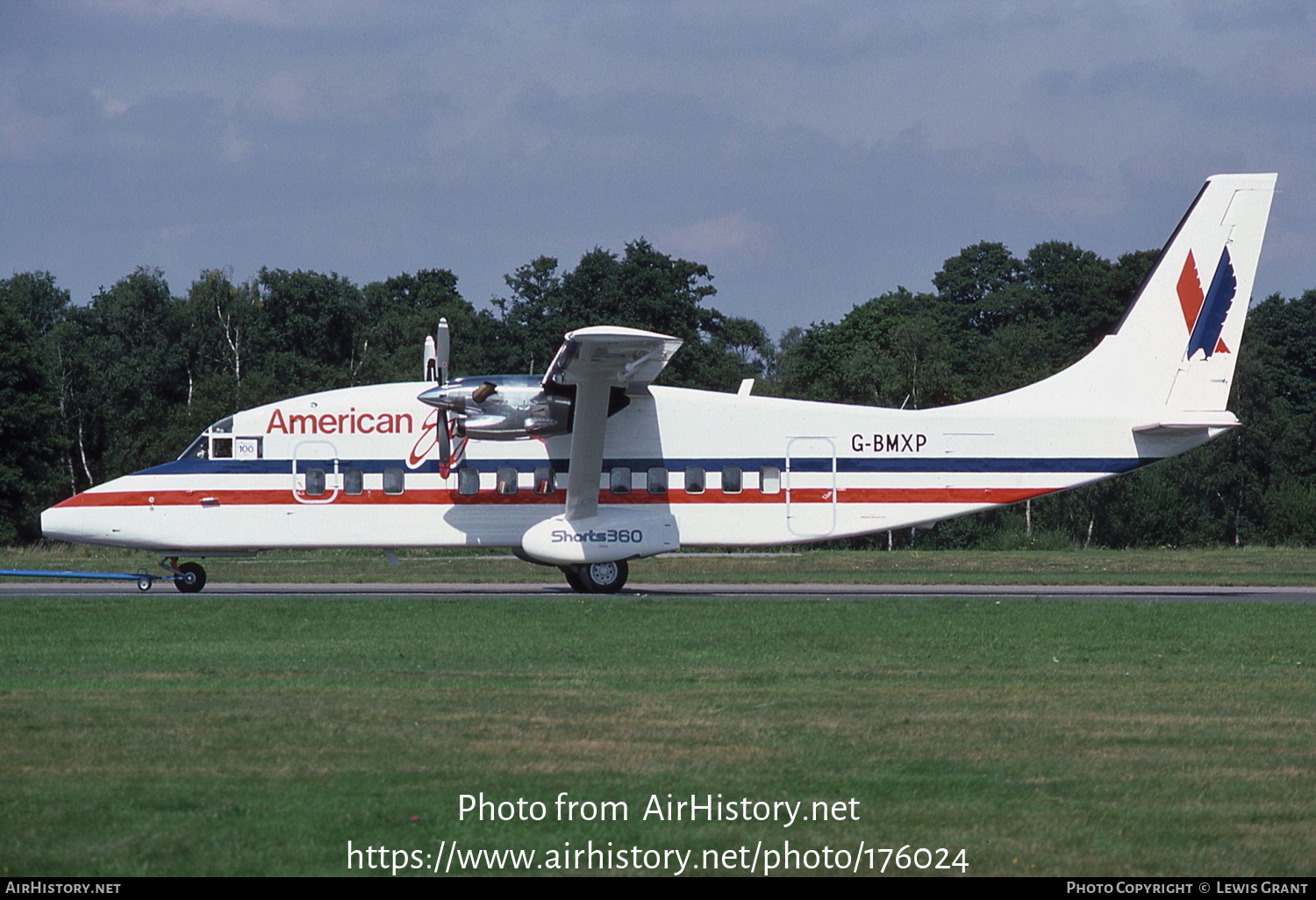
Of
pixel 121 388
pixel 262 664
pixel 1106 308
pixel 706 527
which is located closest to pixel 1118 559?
pixel 706 527

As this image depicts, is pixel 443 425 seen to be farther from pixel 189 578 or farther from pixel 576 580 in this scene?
pixel 189 578

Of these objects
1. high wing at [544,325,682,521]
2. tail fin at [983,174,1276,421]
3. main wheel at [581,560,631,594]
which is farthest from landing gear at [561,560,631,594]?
tail fin at [983,174,1276,421]

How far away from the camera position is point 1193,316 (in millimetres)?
24609

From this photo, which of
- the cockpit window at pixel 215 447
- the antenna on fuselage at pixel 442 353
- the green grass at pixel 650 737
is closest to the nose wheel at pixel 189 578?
the cockpit window at pixel 215 447

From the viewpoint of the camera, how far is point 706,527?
2464 cm

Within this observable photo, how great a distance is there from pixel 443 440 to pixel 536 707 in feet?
42.0

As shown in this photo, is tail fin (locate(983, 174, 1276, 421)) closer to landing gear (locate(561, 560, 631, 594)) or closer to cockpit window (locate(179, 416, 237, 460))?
landing gear (locate(561, 560, 631, 594))

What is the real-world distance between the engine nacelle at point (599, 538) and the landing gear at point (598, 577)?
531mm

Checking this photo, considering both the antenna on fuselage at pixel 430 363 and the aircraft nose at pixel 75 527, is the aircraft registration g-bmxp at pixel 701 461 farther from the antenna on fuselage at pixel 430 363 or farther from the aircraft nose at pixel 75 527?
the antenna on fuselage at pixel 430 363

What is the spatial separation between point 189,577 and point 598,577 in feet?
24.1

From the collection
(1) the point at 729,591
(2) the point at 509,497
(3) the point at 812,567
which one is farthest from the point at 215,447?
(3) the point at 812,567

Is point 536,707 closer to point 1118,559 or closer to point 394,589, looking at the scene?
point 394,589

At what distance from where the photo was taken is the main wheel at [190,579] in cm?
2414

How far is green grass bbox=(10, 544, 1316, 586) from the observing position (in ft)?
97.5
